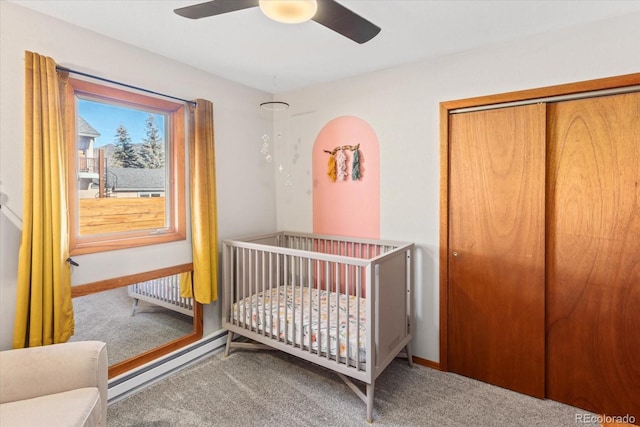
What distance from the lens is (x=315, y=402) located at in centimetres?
208

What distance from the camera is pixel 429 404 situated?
205 cm

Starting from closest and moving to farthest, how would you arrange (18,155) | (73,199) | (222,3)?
1. (222,3)
2. (18,155)
3. (73,199)

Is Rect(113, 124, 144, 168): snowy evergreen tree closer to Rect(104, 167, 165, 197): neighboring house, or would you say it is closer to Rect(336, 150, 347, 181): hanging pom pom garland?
Rect(104, 167, 165, 197): neighboring house

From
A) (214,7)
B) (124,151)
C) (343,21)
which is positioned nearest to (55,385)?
(124,151)

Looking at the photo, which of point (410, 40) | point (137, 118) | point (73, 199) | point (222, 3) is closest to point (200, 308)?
point (73, 199)

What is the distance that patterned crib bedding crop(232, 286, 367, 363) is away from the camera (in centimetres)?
202

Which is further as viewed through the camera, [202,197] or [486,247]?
[202,197]

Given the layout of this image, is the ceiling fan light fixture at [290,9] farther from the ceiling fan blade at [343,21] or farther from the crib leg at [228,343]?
the crib leg at [228,343]

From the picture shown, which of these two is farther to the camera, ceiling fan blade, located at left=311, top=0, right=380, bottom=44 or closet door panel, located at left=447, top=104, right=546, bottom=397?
closet door panel, located at left=447, top=104, right=546, bottom=397

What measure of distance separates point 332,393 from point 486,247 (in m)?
1.45

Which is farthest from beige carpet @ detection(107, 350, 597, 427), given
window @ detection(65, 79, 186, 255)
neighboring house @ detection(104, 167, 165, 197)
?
neighboring house @ detection(104, 167, 165, 197)

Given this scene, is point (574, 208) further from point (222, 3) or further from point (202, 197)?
point (202, 197)

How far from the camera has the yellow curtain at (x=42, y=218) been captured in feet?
5.57

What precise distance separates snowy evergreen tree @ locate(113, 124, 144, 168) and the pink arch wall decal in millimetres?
1475
